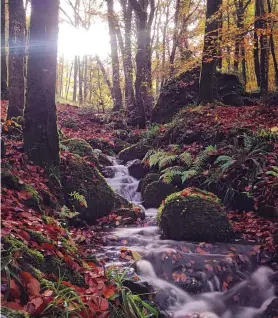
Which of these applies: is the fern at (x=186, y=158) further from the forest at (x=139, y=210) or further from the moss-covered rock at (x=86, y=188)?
the moss-covered rock at (x=86, y=188)

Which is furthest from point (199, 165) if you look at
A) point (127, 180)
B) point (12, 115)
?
point (12, 115)

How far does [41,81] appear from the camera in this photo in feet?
23.1

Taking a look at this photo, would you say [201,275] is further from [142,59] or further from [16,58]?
[142,59]

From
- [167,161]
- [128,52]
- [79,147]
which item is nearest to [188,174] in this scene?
[167,161]

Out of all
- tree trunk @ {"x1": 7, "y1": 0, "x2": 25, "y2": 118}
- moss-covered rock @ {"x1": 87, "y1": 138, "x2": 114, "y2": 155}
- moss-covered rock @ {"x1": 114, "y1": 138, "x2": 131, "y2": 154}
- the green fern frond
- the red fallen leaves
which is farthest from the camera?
moss-covered rock @ {"x1": 114, "y1": 138, "x2": 131, "y2": 154}

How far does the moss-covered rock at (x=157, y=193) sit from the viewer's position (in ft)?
30.3

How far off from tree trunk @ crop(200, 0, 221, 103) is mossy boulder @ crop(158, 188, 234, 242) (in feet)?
23.4

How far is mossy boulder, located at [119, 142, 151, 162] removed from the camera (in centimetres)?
1269

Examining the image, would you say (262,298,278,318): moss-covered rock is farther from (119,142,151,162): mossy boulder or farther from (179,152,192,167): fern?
(119,142,151,162): mossy boulder

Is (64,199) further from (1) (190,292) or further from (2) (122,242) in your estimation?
(1) (190,292)

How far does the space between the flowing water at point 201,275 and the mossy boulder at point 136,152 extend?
6158 mm

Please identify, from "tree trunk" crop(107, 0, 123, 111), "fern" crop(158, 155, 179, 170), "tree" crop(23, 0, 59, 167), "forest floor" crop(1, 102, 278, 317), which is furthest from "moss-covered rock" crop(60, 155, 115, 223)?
"tree trunk" crop(107, 0, 123, 111)

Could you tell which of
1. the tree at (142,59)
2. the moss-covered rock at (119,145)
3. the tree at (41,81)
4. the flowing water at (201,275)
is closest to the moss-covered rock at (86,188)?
the tree at (41,81)

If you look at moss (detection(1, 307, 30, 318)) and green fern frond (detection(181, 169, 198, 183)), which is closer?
moss (detection(1, 307, 30, 318))
